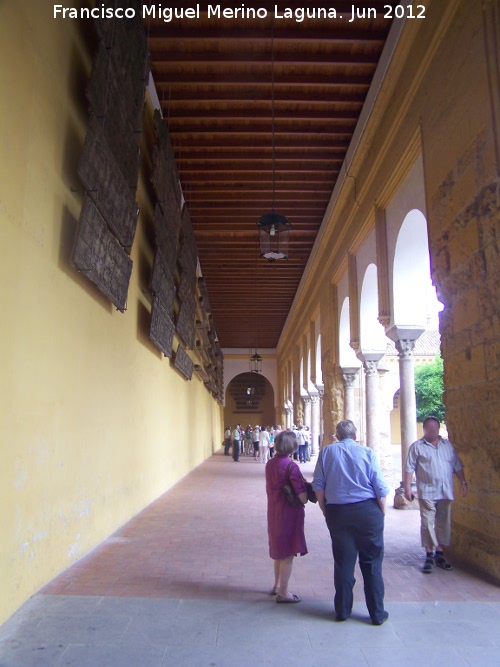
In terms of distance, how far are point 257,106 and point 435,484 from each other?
6082 millimetres

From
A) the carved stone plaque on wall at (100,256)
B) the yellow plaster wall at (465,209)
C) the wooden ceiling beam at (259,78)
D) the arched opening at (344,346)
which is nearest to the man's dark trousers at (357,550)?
the yellow plaster wall at (465,209)

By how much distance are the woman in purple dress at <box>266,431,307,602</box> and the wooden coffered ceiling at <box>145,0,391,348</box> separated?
5.20 m

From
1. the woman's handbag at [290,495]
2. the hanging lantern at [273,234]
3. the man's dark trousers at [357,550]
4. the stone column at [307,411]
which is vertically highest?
the hanging lantern at [273,234]

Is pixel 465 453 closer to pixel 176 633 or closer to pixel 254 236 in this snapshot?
pixel 176 633

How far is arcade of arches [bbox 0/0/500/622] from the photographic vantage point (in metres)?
3.65

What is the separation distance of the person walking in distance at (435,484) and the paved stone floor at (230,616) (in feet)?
0.89

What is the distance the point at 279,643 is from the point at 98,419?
3084 mm

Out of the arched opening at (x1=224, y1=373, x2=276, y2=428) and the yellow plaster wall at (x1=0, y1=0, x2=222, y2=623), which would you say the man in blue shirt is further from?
the arched opening at (x1=224, y1=373, x2=276, y2=428)

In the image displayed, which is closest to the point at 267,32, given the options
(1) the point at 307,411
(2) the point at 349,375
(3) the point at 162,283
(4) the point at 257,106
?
(4) the point at 257,106

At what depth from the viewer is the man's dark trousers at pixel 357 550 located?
135 inches

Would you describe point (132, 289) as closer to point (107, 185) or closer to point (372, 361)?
point (107, 185)

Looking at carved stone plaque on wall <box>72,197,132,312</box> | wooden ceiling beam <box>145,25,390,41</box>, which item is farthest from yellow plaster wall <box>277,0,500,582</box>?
carved stone plaque on wall <box>72,197,132,312</box>

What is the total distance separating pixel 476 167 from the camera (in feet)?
15.5

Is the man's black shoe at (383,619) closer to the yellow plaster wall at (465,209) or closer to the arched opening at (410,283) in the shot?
the yellow plaster wall at (465,209)
